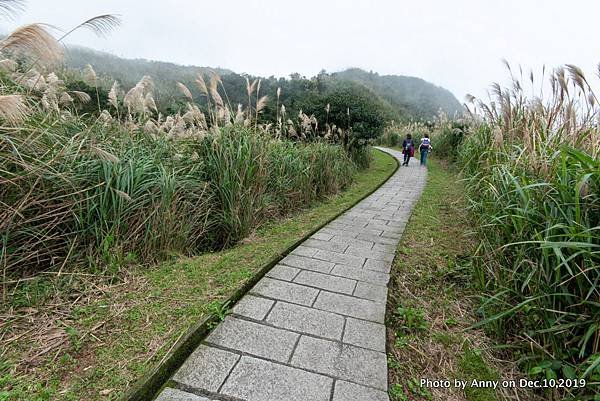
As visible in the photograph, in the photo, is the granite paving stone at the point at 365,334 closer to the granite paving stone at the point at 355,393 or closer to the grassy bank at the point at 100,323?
the granite paving stone at the point at 355,393

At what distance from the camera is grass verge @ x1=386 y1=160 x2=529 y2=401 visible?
1.41m

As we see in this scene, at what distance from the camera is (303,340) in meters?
1.63

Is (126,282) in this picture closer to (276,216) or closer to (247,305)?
(247,305)

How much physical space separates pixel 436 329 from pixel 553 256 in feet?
2.61

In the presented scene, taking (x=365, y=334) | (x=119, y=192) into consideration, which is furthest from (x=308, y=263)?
(x=119, y=192)

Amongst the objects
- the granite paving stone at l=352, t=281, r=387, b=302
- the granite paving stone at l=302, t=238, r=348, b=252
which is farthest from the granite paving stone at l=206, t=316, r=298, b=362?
the granite paving stone at l=302, t=238, r=348, b=252

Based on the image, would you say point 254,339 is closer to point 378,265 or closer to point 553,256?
point 378,265

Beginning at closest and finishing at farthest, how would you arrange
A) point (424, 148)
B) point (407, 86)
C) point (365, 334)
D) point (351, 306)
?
point (365, 334) < point (351, 306) < point (424, 148) < point (407, 86)

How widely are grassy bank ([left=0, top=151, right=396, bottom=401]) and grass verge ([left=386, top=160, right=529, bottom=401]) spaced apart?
3.89 feet

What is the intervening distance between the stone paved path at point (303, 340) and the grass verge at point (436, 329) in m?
0.11

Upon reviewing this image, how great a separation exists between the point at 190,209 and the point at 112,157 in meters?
1.04

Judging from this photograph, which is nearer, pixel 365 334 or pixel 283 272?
pixel 365 334

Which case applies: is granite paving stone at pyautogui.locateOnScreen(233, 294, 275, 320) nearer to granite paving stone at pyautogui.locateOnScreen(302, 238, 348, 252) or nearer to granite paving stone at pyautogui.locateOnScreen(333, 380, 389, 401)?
granite paving stone at pyautogui.locateOnScreen(333, 380, 389, 401)

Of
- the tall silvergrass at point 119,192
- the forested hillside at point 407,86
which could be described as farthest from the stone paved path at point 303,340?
the forested hillside at point 407,86
